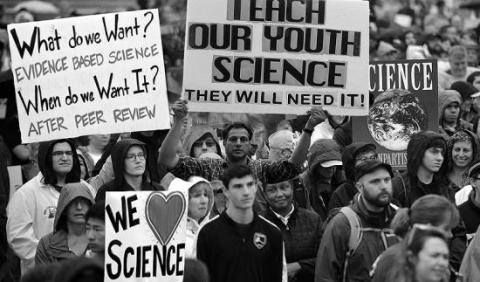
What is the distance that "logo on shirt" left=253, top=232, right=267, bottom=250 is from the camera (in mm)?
10953

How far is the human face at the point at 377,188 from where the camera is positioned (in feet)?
36.9

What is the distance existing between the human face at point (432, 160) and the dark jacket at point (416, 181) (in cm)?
3

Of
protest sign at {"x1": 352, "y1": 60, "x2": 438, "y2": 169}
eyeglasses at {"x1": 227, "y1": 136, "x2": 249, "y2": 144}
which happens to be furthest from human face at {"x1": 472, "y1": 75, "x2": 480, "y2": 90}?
eyeglasses at {"x1": 227, "y1": 136, "x2": 249, "y2": 144}

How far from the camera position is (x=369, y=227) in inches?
443

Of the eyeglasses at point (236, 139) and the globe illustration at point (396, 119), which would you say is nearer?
the eyeglasses at point (236, 139)

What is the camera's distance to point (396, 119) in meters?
14.2

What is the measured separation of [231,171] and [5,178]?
298 centimetres

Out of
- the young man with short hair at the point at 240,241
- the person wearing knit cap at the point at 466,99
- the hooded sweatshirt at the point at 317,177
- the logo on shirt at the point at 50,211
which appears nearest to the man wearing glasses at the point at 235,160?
the hooded sweatshirt at the point at 317,177

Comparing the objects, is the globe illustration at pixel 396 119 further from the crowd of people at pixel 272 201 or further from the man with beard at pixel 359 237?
the man with beard at pixel 359 237

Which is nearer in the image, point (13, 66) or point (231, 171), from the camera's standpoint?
point (231, 171)

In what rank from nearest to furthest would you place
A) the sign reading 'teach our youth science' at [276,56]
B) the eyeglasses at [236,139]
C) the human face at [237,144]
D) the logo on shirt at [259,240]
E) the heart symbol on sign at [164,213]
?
1. the heart symbol on sign at [164,213]
2. the logo on shirt at [259,240]
3. the human face at [237,144]
4. the eyeglasses at [236,139]
5. the sign reading 'teach our youth science' at [276,56]

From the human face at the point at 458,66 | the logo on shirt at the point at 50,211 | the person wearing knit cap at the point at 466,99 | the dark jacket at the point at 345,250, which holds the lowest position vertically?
the dark jacket at the point at 345,250

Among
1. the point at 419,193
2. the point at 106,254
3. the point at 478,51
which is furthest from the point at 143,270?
the point at 478,51

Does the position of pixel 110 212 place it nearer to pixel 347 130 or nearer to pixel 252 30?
pixel 252 30
